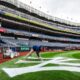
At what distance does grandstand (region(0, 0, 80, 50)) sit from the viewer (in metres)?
50.9

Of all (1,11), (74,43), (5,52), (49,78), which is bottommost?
(74,43)

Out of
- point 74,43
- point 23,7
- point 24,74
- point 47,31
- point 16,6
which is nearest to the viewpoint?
point 24,74

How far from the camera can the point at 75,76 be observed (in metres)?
8.89

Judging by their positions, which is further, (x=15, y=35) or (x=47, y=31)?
(x=47, y=31)

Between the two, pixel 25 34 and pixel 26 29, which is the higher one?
pixel 26 29

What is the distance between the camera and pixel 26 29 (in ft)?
211

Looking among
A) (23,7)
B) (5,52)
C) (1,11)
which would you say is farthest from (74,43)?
(5,52)

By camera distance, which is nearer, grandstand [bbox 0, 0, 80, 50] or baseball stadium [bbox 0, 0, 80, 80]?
baseball stadium [bbox 0, 0, 80, 80]

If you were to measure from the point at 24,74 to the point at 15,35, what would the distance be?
47594 millimetres

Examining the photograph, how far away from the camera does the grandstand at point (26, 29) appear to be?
5091 cm

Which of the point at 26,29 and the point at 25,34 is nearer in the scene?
the point at 25,34

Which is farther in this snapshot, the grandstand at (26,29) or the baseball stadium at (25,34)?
the grandstand at (26,29)

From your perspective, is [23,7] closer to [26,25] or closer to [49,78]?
[26,25]

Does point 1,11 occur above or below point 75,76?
above
